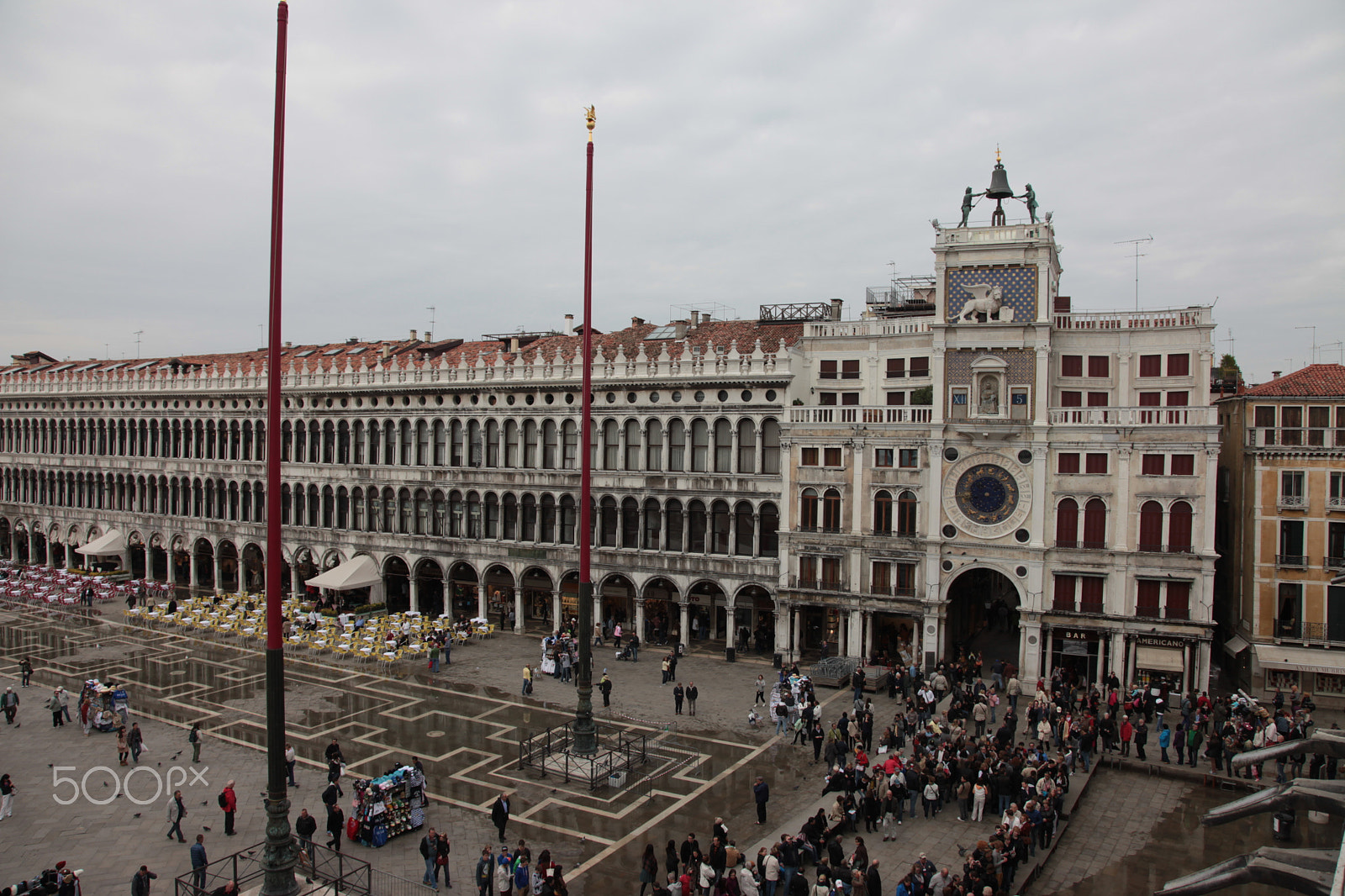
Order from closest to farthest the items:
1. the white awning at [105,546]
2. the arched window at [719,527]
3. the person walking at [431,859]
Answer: the person walking at [431,859] < the arched window at [719,527] < the white awning at [105,546]

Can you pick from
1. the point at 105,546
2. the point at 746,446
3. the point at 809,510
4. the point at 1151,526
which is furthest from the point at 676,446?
the point at 105,546

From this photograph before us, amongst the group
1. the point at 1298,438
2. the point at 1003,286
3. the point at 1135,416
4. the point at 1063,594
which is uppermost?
the point at 1003,286

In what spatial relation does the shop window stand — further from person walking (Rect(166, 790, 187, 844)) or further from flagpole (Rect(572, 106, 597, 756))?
person walking (Rect(166, 790, 187, 844))

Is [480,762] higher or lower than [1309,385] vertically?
lower

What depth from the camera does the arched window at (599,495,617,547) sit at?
48531 mm

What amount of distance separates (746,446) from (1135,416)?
57.4ft

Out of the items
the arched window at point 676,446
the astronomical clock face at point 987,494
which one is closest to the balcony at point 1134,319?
the astronomical clock face at point 987,494

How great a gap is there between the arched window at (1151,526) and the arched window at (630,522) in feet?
79.0

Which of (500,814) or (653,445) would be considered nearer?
(500,814)

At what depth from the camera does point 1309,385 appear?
3659cm

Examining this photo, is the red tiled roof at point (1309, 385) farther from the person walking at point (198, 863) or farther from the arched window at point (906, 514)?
the person walking at point (198, 863)

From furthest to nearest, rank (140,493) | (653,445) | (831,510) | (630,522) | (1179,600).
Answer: (140,493), (630,522), (653,445), (831,510), (1179,600)

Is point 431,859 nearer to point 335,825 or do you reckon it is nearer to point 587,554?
point 335,825

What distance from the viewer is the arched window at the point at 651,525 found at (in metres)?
47.4
